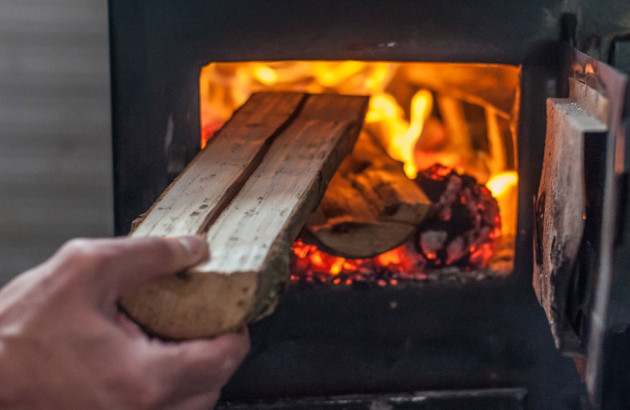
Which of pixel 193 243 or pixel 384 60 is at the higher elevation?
pixel 384 60

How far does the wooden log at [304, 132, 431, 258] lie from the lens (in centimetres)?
115

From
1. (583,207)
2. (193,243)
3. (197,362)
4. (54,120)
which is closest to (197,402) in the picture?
(197,362)

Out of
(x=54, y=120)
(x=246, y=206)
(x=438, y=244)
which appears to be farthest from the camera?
(x=54, y=120)

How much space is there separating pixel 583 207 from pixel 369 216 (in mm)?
436

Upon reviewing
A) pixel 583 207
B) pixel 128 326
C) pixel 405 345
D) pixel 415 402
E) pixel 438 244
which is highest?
pixel 583 207

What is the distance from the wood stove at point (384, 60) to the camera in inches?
46.6

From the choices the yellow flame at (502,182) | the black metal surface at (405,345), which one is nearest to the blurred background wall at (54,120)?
the black metal surface at (405,345)

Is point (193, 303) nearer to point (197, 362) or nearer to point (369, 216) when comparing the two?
point (197, 362)

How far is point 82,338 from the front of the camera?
63cm

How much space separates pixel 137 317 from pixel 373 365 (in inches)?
29.0

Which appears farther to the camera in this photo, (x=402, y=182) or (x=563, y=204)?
(x=402, y=182)

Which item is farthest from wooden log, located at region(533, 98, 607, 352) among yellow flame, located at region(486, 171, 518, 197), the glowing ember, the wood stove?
yellow flame, located at region(486, 171, 518, 197)

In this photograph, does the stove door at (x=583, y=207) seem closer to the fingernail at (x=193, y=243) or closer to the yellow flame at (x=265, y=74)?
the fingernail at (x=193, y=243)

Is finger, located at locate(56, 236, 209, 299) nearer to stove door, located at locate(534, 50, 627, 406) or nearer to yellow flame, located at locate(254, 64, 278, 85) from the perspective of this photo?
stove door, located at locate(534, 50, 627, 406)
